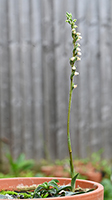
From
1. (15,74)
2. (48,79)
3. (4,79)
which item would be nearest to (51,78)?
(48,79)

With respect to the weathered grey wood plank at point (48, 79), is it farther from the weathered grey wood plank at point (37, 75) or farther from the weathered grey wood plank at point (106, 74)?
the weathered grey wood plank at point (106, 74)

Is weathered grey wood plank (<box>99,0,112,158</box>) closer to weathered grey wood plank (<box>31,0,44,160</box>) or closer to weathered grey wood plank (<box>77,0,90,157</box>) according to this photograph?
weathered grey wood plank (<box>77,0,90,157</box>)

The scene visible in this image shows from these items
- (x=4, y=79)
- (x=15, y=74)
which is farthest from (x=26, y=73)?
(x=4, y=79)

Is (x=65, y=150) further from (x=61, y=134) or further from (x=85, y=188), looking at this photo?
(x=85, y=188)

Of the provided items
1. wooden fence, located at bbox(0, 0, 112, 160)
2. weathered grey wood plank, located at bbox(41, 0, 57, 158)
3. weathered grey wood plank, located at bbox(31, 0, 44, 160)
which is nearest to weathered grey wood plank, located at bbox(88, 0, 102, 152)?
wooden fence, located at bbox(0, 0, 112, 160)

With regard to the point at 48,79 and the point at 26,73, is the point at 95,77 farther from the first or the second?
the point at 26,73

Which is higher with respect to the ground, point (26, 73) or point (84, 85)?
point (26, 73)

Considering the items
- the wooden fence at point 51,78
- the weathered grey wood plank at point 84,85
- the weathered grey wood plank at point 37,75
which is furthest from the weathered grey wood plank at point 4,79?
the weathered grey wood plank at point 84,85

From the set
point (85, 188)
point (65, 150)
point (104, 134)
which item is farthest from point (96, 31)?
point (85, 188)

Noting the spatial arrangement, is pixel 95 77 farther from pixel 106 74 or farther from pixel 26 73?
pixel 26 73
